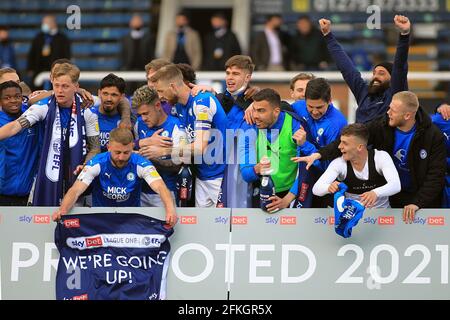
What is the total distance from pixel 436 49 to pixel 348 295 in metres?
13.1

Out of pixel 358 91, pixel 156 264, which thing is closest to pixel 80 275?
pixel 156 264

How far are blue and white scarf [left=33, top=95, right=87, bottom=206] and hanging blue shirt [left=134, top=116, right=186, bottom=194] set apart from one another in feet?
2.08

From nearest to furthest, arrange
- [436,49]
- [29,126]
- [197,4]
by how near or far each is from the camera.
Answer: [29,126] < [436,49] < [197,4]

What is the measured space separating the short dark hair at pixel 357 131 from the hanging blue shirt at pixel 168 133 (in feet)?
5.70

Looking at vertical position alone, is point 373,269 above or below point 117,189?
below

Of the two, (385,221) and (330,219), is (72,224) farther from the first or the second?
(385,221)

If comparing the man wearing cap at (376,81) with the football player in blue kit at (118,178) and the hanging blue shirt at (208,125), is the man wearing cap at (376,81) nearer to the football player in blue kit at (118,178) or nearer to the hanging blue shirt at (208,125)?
the hanging blue shirt at (208,125)

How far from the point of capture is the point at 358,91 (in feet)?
38.2

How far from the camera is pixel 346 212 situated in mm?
10250

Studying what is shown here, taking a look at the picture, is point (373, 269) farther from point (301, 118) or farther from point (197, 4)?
point (197, 4)

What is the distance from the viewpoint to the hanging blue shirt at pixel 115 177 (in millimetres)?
10656

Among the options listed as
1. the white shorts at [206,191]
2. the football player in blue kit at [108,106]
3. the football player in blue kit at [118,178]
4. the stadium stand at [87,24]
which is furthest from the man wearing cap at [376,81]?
the stadium stand at [87,24]

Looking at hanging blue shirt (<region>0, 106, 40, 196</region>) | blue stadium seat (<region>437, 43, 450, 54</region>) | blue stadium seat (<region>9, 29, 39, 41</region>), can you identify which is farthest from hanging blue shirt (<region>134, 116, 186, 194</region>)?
blue stadium seat (<region>9, 29, 39, 41</region>)
